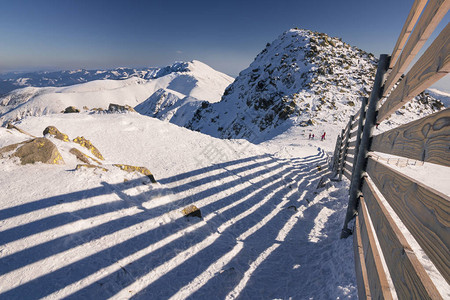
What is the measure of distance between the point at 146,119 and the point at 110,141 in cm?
352

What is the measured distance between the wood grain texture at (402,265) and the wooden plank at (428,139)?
26.4 inches

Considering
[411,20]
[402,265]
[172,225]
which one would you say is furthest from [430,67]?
[172,225]

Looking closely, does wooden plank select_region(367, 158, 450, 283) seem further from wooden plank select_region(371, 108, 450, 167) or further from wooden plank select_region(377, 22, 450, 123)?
wooden plank select_region(377, 22, 450, 123)

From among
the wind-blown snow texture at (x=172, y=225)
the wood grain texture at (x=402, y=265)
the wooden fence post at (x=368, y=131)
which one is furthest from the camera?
the wind-blown snow texture at (x=172, y=225)

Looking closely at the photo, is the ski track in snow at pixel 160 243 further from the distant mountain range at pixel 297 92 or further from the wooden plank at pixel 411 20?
the distant mountain range at pixel 297 92

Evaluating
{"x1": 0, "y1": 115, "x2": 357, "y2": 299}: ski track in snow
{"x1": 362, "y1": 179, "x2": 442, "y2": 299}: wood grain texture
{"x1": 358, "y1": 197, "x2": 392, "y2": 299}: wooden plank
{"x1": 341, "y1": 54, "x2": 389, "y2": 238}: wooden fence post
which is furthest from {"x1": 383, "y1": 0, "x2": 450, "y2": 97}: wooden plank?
{"x1": 0, "y1": 115, "x2": 357, "y2": 299}: ski track in snow

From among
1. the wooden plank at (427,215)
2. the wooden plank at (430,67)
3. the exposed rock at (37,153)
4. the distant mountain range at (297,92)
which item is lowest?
the exposed rock at (37,153)

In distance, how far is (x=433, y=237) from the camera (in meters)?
1.22

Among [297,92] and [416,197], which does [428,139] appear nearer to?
[416,197]

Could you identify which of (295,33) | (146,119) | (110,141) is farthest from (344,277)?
(295,33)

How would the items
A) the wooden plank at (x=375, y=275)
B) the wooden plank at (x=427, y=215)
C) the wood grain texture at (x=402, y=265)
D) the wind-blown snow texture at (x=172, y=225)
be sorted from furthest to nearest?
the wind-blown snow texture at (x=172, y=225) < the wooden plank at (x=375, y=275) < the wood grain texture at (x=402, y=265) < the wooden plank at (x=427, y=215)

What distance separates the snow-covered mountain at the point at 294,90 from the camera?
34.1 metres

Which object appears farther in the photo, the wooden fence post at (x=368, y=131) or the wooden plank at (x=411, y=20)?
the wooden fence post at (x=368, y=131)

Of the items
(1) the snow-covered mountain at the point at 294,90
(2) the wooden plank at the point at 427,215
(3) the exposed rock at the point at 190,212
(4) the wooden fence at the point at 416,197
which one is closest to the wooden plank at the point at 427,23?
(4) the wooden fence at the point at 416,197
